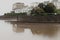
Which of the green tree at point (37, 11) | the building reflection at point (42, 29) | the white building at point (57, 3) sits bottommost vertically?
the building reflection at point (42, 29)

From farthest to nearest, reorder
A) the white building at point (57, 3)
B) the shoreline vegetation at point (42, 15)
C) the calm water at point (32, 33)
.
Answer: the white building at point (57, 3) → the shoreline vegetation at point (42, 15) → the calm water at point (32, 33)

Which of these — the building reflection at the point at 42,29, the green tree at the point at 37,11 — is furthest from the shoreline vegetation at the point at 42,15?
the building reflection at the point at 42,29

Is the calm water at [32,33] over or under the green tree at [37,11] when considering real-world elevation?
under

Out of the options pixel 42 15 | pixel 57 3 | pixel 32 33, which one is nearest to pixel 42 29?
pixel 32 33

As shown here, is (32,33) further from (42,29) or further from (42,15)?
(42,15)

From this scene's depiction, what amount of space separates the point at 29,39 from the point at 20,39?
5cm

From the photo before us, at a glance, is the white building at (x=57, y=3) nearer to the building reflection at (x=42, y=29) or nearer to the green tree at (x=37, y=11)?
the green tree at (x=37, y=11)

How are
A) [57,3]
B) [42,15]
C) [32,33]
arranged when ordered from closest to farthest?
[32,33]
[42,15]
[57,3]

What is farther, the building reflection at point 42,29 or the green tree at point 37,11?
the green tree at point 37,11

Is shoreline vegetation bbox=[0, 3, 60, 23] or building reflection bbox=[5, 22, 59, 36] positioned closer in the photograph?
building reflection bbox=[5, 22, 59, 36]

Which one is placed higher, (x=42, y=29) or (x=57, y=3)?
(x=57, y=3)

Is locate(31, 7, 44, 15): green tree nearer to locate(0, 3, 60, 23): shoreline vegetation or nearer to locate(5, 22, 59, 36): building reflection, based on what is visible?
locate(0, 3, 60, 23): shoreline vegetation

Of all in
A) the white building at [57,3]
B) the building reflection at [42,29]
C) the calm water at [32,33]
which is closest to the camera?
the calm water at [32,33]

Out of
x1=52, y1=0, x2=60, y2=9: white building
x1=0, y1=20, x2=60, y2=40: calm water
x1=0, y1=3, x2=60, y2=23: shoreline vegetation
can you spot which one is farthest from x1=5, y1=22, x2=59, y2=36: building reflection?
x1=52, y1=0, x2=60, y2=9: white building
